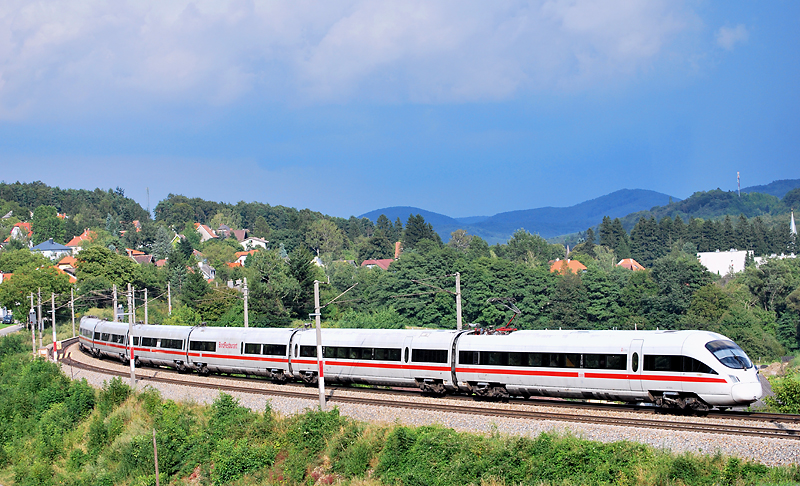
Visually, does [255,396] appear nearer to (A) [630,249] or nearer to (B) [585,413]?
(B) [585,413]

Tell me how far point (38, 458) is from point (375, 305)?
68.6 metres

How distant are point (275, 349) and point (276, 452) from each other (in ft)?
35.2

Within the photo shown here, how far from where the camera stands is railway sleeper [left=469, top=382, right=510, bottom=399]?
28016 millimetres

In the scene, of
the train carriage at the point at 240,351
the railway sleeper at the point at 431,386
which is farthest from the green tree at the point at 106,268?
the railway sleeper at the point at 431,386

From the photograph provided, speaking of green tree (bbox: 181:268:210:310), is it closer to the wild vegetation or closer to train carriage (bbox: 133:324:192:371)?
train carriage (bbox: 133:324:192:371)

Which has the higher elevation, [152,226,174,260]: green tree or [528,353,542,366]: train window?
[152,226,174,260]: green tree

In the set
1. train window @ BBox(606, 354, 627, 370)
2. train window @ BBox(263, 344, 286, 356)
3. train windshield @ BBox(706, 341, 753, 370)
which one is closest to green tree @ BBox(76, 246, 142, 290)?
train window @ BBox(263, 344, 286, 356)

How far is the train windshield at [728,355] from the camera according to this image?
22.5 metres

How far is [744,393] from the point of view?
22.0 meters

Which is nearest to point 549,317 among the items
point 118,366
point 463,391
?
point 118,366

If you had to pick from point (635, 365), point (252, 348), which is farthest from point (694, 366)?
point (252, 348)

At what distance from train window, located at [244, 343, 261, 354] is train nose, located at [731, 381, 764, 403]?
24494mm

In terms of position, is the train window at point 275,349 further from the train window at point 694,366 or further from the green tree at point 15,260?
the green tree at point 15,260

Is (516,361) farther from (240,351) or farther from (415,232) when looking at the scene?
(415,232)
